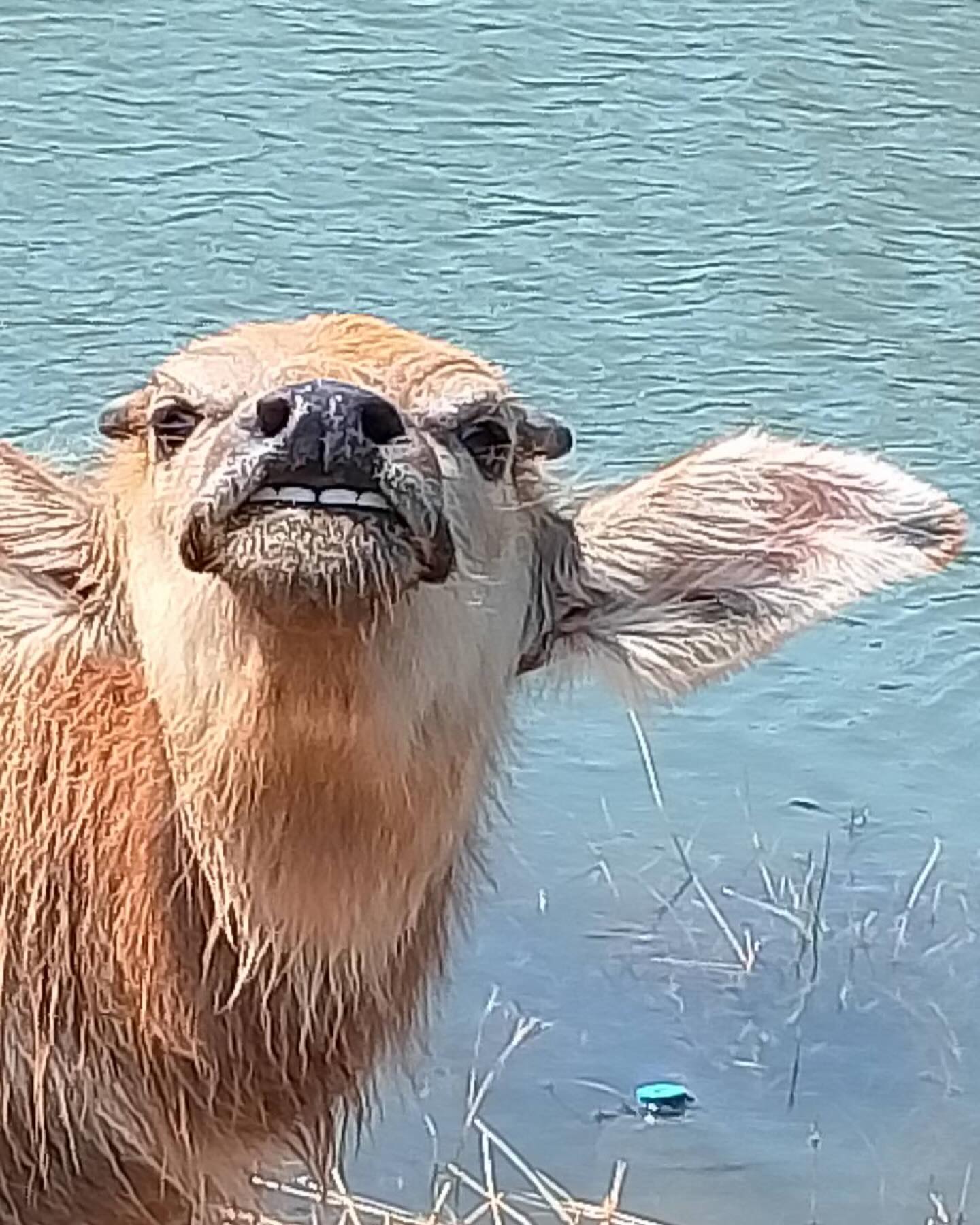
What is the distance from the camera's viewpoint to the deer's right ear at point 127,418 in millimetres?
4066

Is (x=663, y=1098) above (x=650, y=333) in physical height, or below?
below

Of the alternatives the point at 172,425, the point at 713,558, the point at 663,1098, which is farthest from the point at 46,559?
the point at 663,1098

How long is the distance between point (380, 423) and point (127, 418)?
67 cm

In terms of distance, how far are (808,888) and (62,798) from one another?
7.49 feet

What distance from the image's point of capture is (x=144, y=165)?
8180 mm

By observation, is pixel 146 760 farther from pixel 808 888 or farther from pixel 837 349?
pixel 837 349

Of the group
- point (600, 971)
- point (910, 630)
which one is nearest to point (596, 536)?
point (600, 971)

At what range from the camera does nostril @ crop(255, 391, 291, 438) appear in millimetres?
3492

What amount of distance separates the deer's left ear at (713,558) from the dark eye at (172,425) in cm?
62

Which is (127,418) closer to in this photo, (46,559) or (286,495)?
(46,559)

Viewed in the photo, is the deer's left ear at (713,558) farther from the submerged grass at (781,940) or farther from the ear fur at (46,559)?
the submerged grass at (781,940)

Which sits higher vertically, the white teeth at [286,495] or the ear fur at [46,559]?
the white teeth at [286,495]

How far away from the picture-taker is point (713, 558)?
436cm

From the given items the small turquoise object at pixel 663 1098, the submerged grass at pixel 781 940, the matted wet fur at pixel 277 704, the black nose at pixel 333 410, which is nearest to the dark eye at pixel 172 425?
the matted wet fur at pixel 277 704
